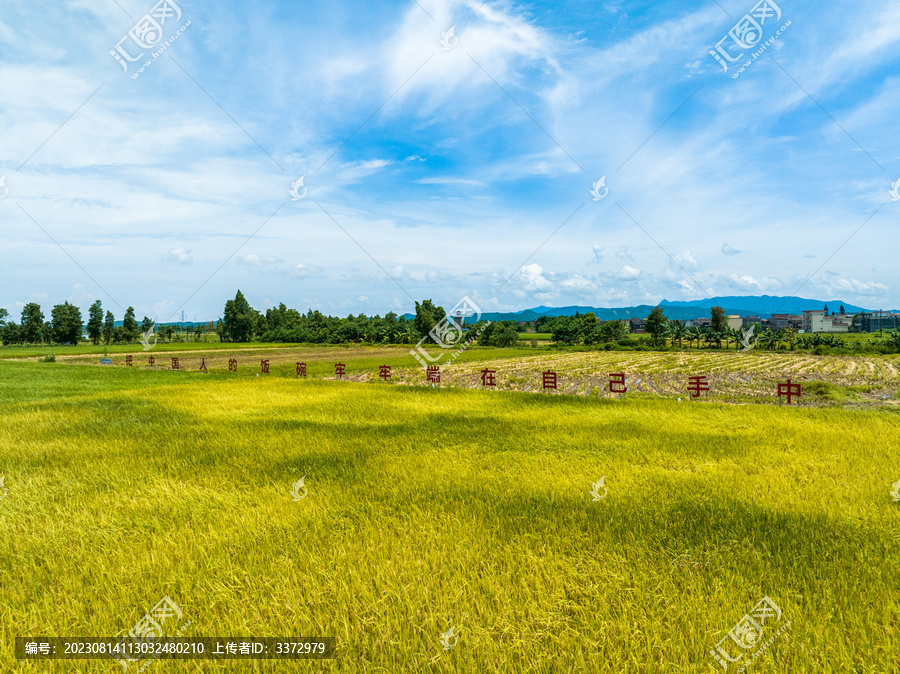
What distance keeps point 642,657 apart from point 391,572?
1793 millimetres

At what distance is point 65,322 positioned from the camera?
8262cm

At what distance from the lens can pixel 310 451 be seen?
7145 mm

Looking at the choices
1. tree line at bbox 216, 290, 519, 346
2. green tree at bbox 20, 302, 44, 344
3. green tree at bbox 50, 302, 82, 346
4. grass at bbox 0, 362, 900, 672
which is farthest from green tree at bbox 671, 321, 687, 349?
green tree at bbox 20, 302, 44, 344

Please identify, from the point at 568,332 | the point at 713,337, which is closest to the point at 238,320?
the point at 568,332

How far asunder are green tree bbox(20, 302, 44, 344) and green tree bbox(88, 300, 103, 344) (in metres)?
9.68

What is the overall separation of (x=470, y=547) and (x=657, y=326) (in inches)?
2543

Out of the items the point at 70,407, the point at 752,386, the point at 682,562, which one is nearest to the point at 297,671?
the point at 682,562

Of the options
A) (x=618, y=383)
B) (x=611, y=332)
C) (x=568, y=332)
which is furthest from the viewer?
(x=568, y=332)

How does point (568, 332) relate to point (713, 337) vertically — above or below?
above

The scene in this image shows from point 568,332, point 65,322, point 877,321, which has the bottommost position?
point 877,321

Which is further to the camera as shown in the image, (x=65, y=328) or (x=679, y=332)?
(x=65, y=328)

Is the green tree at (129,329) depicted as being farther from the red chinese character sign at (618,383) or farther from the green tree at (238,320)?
the red chinese character sign at (618,383)

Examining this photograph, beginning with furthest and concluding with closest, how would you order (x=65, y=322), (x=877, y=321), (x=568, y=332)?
(x=877, y=321), (x=65, y=322), (x=568, y=332)

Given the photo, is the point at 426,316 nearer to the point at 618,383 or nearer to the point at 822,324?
the point at 618,383
